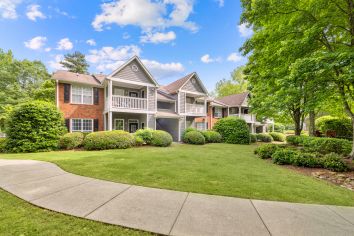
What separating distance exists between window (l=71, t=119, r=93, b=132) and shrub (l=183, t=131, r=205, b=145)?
974 cm

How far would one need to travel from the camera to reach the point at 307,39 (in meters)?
7.64

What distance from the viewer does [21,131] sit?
11625 millimetres

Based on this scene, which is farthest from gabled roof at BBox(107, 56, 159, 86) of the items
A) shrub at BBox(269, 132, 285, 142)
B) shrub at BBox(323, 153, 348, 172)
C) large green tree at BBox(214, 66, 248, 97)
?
large green tree at BBox(214, 66, 248, 97)

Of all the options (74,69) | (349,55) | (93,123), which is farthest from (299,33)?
(74,69)

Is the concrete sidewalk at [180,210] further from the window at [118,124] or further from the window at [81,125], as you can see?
the window at [118,124]

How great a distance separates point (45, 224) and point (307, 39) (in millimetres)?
10859

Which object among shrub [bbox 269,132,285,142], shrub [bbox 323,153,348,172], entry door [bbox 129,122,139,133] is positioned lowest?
shrub [bbox 269,132,285,142]

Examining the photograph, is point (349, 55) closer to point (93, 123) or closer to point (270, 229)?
point (270, 229)

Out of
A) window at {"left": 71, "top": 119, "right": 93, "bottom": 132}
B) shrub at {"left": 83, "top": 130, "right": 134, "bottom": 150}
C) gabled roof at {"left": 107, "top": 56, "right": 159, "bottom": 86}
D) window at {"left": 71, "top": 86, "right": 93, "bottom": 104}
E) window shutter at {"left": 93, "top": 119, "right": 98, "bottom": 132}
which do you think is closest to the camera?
shrub at {"left": 83, "top": 130, "right": 134, "bottom": 150}

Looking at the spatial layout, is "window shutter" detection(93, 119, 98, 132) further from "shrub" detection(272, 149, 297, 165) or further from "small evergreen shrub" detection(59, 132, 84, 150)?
"shrub" detection(272, 149, 297, 165)

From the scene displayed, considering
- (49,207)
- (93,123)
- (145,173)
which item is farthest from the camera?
(93,123)

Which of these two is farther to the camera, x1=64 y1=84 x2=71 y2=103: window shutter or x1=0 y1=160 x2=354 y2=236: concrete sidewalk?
x1=64 y1=84 x2=71 y2=103: window shutter

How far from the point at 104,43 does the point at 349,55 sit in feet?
69.7

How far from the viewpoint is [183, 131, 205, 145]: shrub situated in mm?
17734
